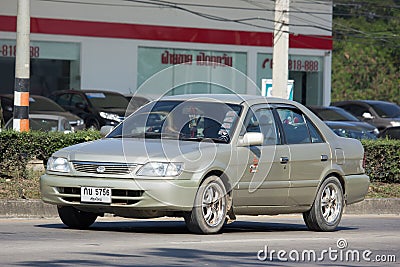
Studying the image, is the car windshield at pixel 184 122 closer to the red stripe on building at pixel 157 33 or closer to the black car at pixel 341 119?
the black car at pixel 341 119

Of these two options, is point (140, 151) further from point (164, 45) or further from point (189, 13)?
point (189, 13)

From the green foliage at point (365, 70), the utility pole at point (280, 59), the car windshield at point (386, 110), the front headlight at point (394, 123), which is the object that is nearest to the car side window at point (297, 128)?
the utility pole at point (280, 59)

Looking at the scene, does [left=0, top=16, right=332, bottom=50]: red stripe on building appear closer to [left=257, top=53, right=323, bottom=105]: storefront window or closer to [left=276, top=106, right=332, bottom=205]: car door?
[left=257, top=53, right=323, bottom=105]: storefront window

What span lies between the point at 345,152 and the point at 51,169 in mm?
3945

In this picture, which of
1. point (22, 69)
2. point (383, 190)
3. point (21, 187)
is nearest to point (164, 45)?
point (22, 69)

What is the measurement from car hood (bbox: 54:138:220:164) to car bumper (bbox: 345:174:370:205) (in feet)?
7.85

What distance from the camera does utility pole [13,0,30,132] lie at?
18422 mm

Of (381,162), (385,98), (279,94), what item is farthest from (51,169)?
(385,98)

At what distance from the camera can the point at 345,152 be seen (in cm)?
1348

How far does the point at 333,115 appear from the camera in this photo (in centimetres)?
3316

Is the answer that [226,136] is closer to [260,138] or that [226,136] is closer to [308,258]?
[260,138]

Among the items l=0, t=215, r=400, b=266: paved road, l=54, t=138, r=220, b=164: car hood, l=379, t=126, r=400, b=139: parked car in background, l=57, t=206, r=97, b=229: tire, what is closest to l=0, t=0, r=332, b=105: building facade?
l=379, t=126, r=400, b=139: parked car in background

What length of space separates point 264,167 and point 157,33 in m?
28.4

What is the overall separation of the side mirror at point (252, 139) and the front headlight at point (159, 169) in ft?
3.44
